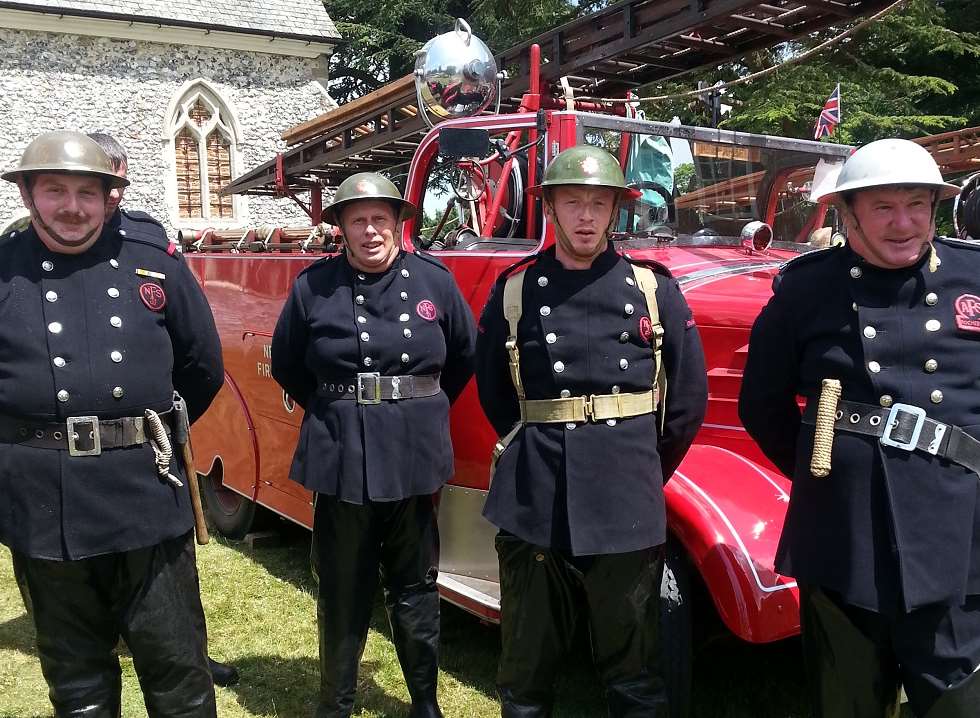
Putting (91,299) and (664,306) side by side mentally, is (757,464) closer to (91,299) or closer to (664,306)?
(664,306)

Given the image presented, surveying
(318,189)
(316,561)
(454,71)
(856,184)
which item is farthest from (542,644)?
(318,189)

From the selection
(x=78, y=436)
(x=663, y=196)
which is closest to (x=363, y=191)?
(x=78, y=436)

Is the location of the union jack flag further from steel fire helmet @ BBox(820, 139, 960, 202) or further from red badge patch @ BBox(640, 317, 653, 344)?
steel fire helmet @ BBox(820, 139, 960, 202)

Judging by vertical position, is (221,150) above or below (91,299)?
above

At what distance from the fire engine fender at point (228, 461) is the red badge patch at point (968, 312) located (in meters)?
3.82

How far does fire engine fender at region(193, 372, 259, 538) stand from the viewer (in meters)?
5.14

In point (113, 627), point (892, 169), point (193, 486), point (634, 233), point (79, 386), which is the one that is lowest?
point (113, 627)

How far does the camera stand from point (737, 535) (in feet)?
9.18

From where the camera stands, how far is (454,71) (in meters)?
3.86

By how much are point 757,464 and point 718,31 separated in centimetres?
210

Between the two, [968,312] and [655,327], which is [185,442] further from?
[968,312]

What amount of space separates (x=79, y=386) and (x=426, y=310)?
3.75 feet

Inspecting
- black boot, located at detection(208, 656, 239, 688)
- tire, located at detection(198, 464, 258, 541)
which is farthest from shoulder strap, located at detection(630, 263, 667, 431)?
tire, located at detection(198, 464, 258, 541)

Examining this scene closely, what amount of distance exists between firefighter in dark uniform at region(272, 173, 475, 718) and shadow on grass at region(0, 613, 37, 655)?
1.79 meters
